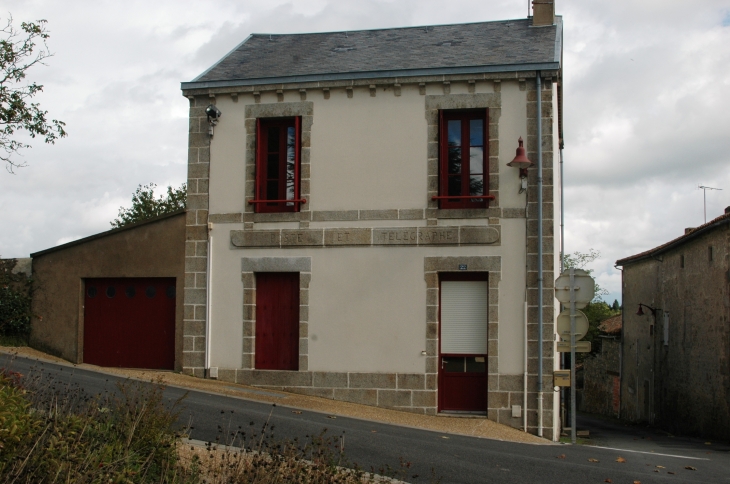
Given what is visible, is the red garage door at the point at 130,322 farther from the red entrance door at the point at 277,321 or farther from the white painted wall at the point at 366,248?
the red entrance door at the point at 277,321

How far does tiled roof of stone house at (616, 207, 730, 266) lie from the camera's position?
1763 centimetres

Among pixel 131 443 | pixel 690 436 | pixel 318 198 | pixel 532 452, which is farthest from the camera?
pixel 690 436

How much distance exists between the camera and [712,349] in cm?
1862

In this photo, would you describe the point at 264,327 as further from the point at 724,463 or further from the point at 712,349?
the point at 712,349

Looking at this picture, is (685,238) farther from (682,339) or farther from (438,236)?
(438,236)

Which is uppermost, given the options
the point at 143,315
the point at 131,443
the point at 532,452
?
the point at 143,315

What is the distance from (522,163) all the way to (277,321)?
5452mm

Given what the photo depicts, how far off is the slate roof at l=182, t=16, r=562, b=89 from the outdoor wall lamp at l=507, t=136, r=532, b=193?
154 centimetres

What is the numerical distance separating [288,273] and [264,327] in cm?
113

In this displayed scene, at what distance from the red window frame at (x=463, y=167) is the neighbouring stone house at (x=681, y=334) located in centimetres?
649

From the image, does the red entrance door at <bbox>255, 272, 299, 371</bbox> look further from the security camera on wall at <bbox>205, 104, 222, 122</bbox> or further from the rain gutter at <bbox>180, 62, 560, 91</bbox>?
the rain gutter at <bbox>180, 62, 560, 91</bbox>

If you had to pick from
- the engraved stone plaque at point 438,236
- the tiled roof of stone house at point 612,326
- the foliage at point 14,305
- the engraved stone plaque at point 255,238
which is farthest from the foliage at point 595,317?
the foliage at point 14,305

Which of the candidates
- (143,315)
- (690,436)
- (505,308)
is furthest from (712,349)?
(143,315)

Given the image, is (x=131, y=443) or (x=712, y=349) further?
(x=712, y=349)
